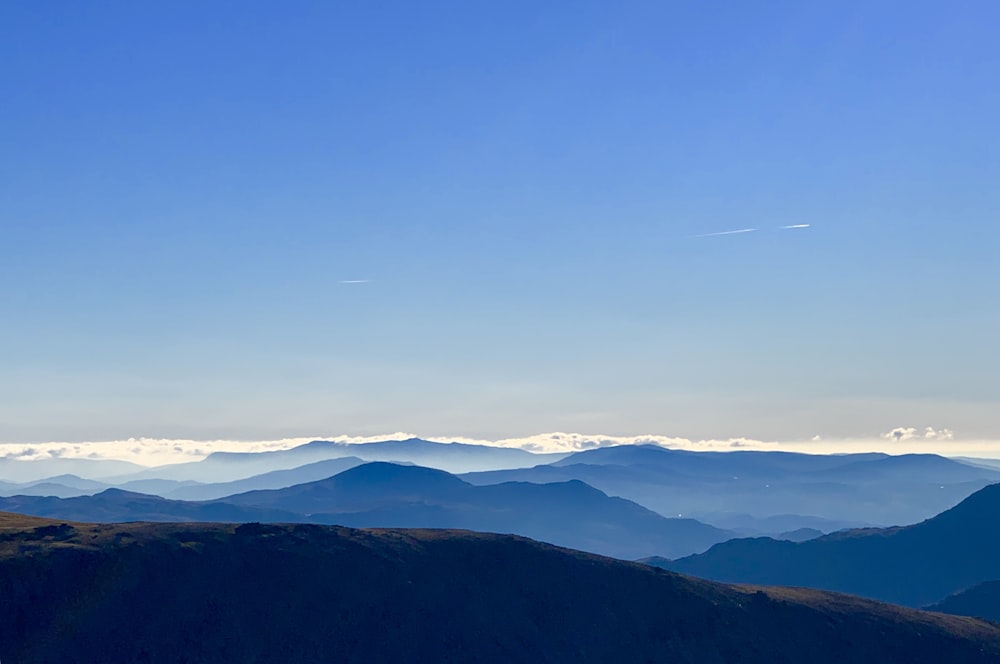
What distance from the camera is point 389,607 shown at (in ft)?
421

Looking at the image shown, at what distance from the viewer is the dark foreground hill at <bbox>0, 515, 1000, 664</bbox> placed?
109 meters

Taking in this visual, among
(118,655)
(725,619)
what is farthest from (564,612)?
(118,655)

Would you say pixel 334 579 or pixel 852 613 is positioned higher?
pixel 334 579

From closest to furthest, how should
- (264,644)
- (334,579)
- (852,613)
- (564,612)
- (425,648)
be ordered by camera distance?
1. (264,644)
2. (425,648)
3. (334,579)
4. (564,612)
5. (852,613)

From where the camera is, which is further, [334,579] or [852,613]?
[852,613]

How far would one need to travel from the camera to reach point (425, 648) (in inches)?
4820

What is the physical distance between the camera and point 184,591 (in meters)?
118

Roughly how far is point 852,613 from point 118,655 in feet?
397

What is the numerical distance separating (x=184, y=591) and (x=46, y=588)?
16.8 metres

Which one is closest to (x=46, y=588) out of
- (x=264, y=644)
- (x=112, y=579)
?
(x=112, y=579)

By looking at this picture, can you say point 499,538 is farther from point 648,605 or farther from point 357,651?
point 357,651

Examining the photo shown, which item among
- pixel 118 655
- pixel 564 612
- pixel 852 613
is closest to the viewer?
pixel 118 655

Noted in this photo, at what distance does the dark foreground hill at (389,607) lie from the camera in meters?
109

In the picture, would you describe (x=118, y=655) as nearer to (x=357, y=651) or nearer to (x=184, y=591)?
(x=184, y=591)
